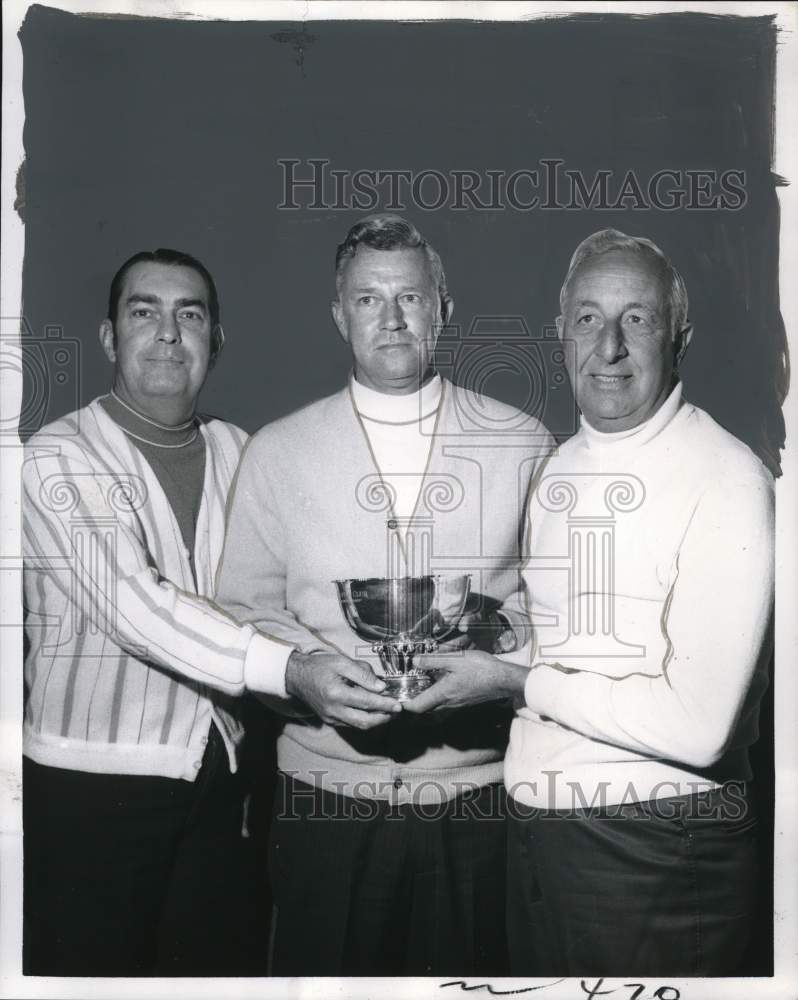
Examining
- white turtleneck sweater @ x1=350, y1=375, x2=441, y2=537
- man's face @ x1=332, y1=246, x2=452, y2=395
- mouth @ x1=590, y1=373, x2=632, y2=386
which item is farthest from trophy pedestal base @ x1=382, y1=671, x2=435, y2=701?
mouth @ x1=590, y1=373, x2=632, y2=386

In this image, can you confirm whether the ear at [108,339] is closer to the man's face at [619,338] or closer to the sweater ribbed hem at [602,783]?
the man's face at [619,338]

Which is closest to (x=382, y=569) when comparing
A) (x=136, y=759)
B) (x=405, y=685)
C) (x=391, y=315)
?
(x=405, y=685)

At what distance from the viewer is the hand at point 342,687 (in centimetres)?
199

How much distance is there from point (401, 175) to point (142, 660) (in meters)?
1.03

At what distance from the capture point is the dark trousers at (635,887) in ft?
6.70

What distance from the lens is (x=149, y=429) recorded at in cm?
208

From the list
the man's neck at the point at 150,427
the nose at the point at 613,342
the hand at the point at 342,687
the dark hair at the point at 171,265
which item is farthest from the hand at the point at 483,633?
the dark hair at the point at 171,265

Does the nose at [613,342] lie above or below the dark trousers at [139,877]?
above

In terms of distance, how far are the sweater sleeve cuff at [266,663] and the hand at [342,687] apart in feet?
0.04

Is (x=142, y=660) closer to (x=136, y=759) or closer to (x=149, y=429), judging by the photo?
(x=136, y=759)

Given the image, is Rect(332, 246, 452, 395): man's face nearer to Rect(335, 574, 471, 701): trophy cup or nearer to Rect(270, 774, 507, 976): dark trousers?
Rect(335, 574, 471, 701): trophy cup

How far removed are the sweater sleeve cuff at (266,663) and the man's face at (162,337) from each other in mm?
460

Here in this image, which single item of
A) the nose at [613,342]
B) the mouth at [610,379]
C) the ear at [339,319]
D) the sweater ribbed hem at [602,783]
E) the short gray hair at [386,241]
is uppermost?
the short gray hair at [386,241]

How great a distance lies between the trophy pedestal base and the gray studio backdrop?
0.53 meters
